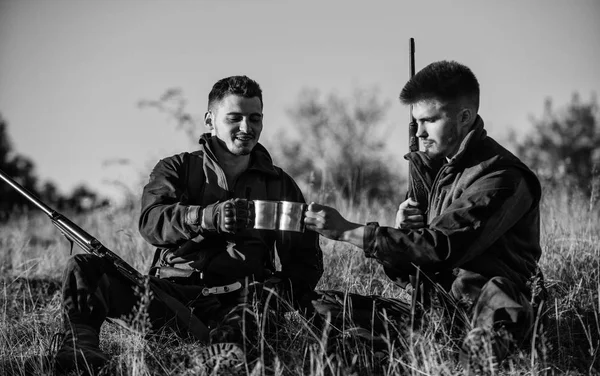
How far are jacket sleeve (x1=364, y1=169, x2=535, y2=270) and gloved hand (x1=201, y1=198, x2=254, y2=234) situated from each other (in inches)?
29.1

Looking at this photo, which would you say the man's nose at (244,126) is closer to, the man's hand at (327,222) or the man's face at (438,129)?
the man's hand at (327,222)

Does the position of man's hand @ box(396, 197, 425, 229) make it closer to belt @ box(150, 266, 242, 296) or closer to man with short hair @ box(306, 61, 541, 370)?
man with short hair @ box(306, 61, 541, 370)

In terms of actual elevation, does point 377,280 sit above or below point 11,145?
below

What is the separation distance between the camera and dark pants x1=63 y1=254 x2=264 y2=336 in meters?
4.80

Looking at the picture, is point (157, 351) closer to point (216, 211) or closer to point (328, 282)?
point (216, 211)

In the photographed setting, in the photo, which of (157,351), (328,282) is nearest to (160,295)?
(157,351)

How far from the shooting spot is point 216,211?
16.1ft

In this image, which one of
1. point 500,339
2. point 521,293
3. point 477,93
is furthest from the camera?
point 477,93

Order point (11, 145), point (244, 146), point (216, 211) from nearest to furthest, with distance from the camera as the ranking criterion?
1. point (216, 211)
2. point (244, 146)
3. point (11, 145)

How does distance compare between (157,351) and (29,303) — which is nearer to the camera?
(157,351)

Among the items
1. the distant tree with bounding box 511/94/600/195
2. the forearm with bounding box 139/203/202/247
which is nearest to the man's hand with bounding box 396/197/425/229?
the forearm with bounding box 139/203/202/247

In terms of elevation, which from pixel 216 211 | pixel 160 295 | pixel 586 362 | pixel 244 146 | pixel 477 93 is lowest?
pixel 586 362

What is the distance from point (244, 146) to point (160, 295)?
1.27 metres

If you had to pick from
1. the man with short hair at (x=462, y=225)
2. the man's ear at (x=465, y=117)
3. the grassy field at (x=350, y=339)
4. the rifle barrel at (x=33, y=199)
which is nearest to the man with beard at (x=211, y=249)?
the grassy field at (x=350, y=339)
